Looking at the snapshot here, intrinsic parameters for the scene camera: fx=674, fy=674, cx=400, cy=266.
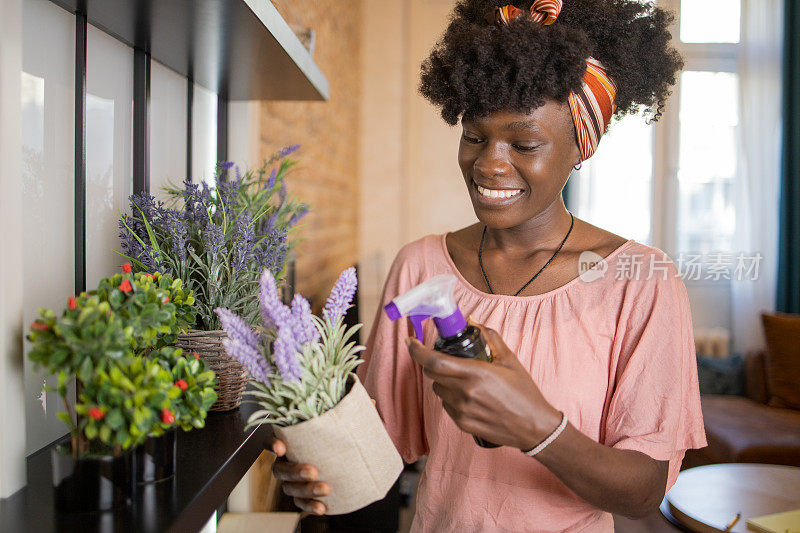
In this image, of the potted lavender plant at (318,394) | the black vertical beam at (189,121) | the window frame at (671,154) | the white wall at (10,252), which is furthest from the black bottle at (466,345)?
the window frame at (671,154)

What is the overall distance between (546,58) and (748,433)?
285 centimetres

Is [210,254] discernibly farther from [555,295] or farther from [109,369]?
[555,295]

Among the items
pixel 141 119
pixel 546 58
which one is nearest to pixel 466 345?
pixel 546 58

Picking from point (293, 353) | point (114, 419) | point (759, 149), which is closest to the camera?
point (114, 419)

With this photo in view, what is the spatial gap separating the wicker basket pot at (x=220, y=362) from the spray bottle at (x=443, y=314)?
0.95ft

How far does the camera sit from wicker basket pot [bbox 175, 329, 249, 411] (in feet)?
2.87

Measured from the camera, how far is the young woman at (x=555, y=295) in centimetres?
101

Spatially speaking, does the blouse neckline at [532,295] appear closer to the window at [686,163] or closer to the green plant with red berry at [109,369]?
the green plant with red berry at [109,369]

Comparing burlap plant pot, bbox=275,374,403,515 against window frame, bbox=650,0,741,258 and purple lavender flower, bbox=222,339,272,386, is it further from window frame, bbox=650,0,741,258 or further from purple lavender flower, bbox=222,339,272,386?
window frame, bbox=650,0,741,258

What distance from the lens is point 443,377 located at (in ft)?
2.41

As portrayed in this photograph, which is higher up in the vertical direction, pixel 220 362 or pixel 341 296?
pixel 341 296

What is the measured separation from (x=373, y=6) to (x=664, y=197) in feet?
7.78

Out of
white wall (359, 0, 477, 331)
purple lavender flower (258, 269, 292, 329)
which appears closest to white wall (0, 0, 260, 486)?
purple lavender flower (258, 269, 292, 329)

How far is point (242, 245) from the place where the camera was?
35.2 inches
